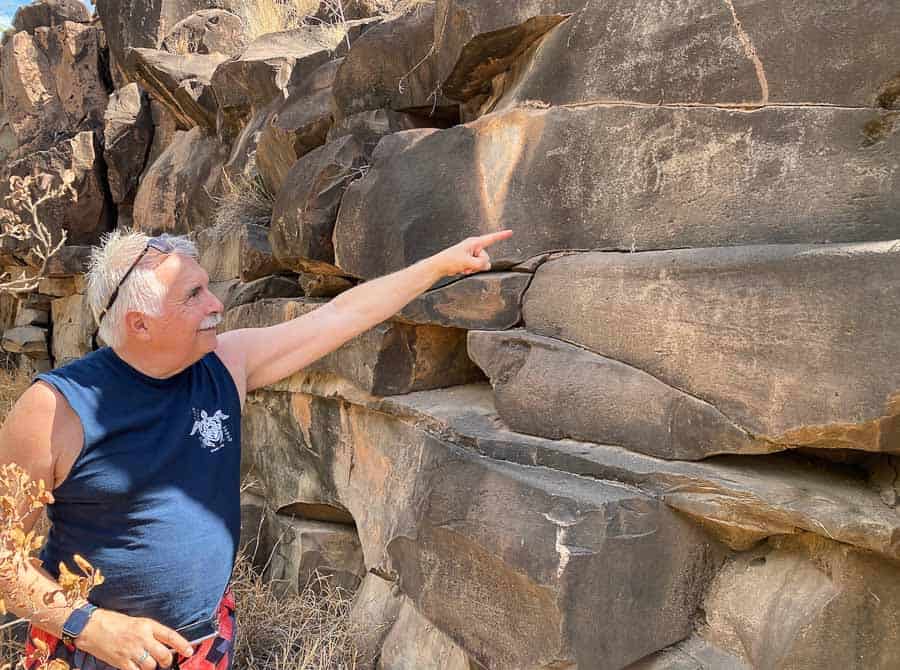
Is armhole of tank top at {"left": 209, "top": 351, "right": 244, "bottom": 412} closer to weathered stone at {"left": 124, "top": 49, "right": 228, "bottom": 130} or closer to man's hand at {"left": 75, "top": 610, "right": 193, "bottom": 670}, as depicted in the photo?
man's hand at {"left": 75, "top": 610, "right": 193, "bottom": 670}

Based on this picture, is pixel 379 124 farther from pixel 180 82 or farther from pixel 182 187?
pixel 180 82

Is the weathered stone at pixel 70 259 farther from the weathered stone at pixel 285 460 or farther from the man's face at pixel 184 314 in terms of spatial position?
the man's face at pixel 184 314

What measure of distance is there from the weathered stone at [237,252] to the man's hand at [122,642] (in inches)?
96.9

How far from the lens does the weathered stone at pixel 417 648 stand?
2.25m

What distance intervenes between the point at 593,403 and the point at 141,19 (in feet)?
22.6

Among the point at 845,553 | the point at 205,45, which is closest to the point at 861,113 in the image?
the point at 845,553

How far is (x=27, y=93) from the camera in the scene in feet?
27.7

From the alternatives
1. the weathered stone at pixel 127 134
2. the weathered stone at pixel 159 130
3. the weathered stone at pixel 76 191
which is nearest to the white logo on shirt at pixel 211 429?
the weathered stone at pixel 159 130

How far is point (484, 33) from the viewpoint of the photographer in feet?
8.14

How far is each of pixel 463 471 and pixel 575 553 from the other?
0.47 metres

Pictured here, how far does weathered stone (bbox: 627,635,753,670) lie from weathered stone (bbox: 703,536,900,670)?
0.05 meters

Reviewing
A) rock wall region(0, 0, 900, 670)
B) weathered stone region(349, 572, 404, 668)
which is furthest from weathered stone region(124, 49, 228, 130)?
weathered stone region(349, 572, 404, 668)

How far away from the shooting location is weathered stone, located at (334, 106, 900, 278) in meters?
1.92

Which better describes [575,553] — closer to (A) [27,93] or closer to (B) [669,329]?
(B) [669,329]
